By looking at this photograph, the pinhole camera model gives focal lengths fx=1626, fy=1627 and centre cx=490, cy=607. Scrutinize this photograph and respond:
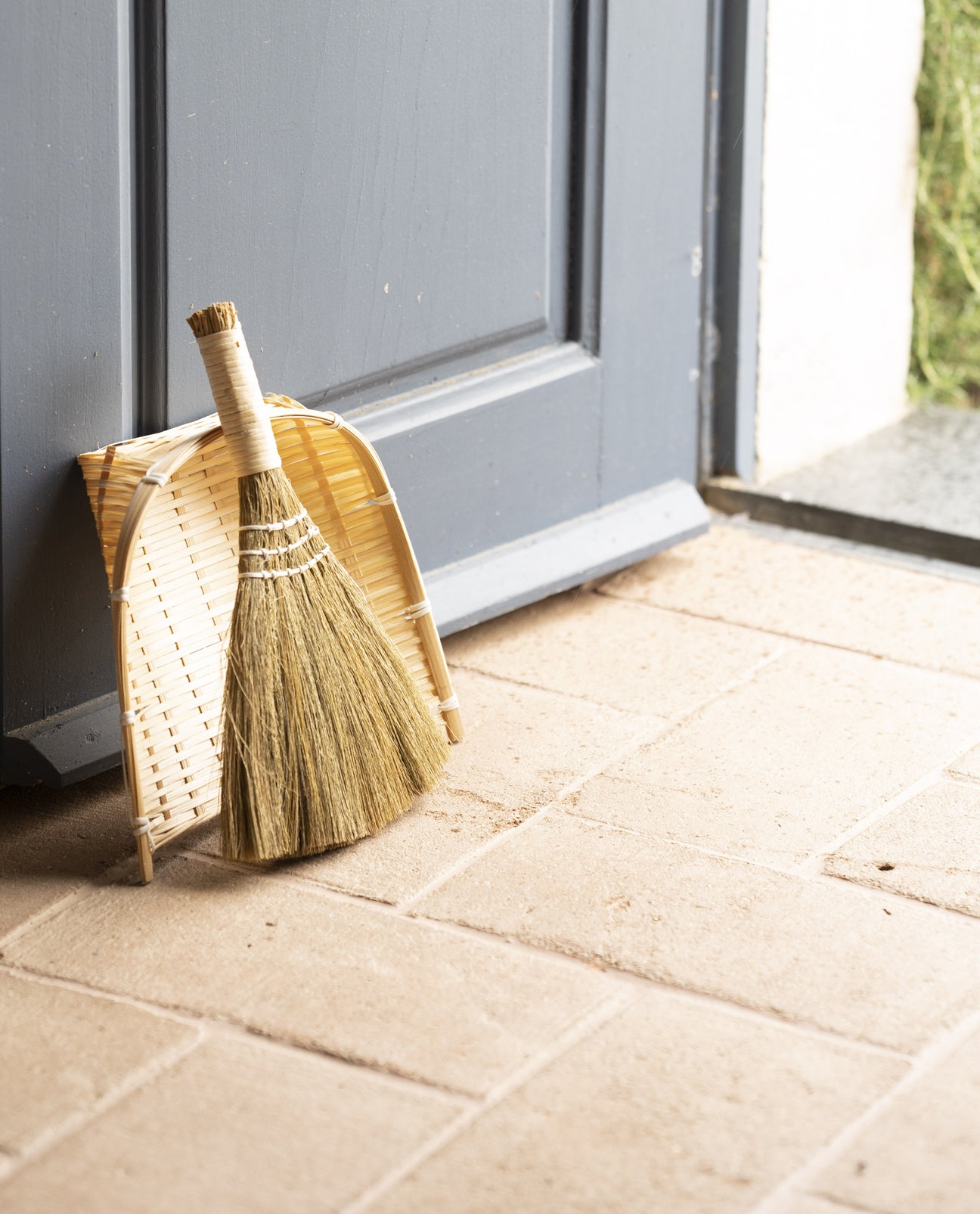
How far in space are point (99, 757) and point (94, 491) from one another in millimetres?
304

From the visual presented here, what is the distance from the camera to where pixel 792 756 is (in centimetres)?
195

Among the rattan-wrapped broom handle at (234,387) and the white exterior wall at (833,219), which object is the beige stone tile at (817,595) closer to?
the white exterior wall at (833,219)

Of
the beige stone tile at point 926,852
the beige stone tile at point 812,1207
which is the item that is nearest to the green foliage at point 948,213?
the beige stone tile at point 926,852

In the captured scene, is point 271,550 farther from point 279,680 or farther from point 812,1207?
point 812,1207

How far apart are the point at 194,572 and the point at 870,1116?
0.91 m

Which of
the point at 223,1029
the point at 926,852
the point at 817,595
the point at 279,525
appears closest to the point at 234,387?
the point at 279,525

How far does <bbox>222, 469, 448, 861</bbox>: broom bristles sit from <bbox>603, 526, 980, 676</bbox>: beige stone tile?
781 millimetres

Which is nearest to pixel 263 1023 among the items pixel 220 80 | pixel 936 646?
pixel 220 80

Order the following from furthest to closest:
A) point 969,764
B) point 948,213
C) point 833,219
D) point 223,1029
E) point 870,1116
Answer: point 948,213
point 833,219
point 969,764
point 223,1029
point 870,1116

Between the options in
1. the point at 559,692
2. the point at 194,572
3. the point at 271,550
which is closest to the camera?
the point at 271,550

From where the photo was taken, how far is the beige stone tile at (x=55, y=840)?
→ 167cm

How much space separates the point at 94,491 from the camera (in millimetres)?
1731

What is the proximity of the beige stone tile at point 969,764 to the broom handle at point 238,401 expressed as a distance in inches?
34.6

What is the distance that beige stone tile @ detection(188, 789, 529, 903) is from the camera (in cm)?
168
